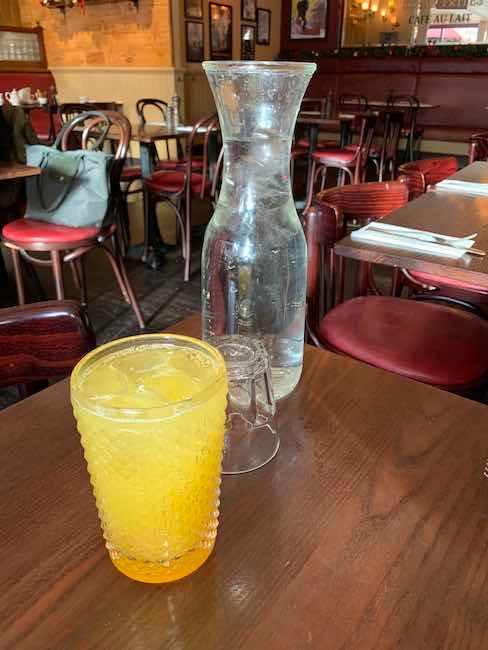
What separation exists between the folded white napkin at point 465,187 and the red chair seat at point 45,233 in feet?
4.82

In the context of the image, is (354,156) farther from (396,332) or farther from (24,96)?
(396,332)

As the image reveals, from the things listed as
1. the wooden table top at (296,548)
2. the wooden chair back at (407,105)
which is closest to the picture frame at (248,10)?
the wooden chair back at (407,105)

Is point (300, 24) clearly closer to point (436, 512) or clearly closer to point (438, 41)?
point (438, 41)

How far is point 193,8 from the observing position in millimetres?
6418

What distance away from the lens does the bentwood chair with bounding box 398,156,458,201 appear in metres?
2.08

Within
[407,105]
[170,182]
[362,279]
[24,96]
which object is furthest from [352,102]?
[362,279]

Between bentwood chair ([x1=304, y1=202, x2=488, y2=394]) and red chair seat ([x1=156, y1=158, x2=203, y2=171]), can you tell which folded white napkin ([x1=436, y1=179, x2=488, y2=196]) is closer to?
bentwood chair ([x1=304, y1=202, x2=488, y2=394])

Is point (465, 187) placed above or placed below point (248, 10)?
below

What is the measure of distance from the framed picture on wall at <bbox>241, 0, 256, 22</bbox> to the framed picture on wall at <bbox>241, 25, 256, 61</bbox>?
0.11m

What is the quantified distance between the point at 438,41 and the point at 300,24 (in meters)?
2.11

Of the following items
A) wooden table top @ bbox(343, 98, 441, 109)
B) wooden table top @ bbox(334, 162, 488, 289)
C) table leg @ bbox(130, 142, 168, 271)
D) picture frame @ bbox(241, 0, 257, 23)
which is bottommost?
table leg @ bbox(130, 142, 168, 271)

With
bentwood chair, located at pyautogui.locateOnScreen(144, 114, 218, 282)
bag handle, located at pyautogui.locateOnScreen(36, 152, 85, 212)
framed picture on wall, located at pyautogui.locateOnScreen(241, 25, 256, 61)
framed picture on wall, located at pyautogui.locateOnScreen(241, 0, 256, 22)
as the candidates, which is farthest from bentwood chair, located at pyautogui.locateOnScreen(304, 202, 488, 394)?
framed picture on wall, located at pyautogui.locateOnScreen(241, 0, 256, 22)

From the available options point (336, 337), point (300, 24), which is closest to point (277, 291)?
point (336, 337)

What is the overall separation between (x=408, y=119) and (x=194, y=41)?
9.62 feet
